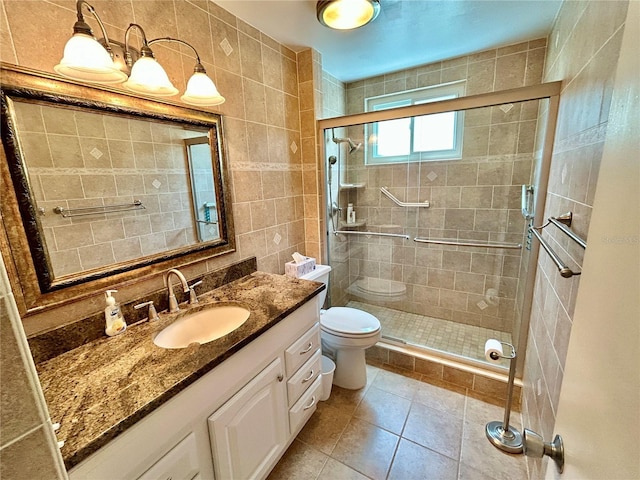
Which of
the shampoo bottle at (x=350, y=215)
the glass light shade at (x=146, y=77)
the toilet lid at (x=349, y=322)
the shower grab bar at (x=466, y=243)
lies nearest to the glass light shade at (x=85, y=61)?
the glass light shade at (x=146, y=77)

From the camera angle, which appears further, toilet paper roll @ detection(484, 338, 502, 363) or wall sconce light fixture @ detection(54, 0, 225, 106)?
toilet paper roll @ detection(484, 338, 502, 363)

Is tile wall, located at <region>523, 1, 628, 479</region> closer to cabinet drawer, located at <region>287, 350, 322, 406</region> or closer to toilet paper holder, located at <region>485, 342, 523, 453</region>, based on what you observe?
toilet paper holder, located at <region>485, 342, 523, 453</region>

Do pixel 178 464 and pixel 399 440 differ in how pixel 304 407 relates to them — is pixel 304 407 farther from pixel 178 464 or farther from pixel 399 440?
pixel 178 464

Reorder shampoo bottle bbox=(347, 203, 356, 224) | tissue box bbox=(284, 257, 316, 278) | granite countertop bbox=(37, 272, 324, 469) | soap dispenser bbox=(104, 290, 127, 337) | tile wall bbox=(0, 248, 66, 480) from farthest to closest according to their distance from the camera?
shampoo bottle bbox=(347, 203, 356, 224) < tissue box bbox=(284, 257, 316, 278) < soap dispenser bbox=(104, 290, 127, 337) < granite countertop bbox=(37, 272, 324, 469) < tile wall bbox=(0, 248, 66, 480)

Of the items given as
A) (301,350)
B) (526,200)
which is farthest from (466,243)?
(301,350)

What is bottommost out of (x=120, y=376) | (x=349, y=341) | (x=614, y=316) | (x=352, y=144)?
(x=349, y=341)

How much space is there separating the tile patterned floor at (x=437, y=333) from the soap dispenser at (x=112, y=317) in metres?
1.83

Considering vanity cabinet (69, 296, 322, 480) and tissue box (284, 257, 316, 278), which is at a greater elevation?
tissue box (284, 257, 316, 278)

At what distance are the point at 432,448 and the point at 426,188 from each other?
1.95 m

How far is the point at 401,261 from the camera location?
2729 mm

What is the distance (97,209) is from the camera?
1.09 m

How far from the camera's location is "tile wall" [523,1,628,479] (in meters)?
0.85

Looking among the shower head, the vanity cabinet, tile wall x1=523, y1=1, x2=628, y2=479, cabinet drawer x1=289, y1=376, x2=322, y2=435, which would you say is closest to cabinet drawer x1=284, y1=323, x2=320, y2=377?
the vanity cabinet

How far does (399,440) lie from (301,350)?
0.77m
